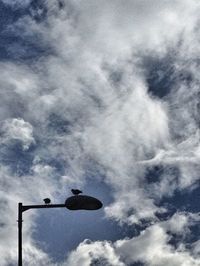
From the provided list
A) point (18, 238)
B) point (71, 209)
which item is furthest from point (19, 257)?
point (71, 209)

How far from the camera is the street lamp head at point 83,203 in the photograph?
27.2 metres

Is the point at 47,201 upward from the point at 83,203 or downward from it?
upward

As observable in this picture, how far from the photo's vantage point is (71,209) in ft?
89.7

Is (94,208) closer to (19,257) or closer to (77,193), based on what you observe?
(77,193)

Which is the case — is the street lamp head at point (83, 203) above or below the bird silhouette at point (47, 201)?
below

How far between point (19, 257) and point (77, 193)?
305 centimetres

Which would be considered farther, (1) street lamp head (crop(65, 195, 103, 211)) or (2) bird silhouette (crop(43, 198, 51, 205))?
(2) bird silhouette (crop(43, 198, 51, 205))

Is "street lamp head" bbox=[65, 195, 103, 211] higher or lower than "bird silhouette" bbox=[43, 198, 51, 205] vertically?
lower

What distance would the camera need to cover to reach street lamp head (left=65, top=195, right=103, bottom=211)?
27.2m

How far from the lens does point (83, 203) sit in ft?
89.4

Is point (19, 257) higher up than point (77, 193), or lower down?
lower down

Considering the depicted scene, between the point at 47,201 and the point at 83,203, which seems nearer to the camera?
the point at 83,203

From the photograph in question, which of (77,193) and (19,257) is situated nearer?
(19,257)

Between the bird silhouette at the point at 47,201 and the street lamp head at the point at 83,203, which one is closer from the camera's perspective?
the street lamp head at the point at 83,203
